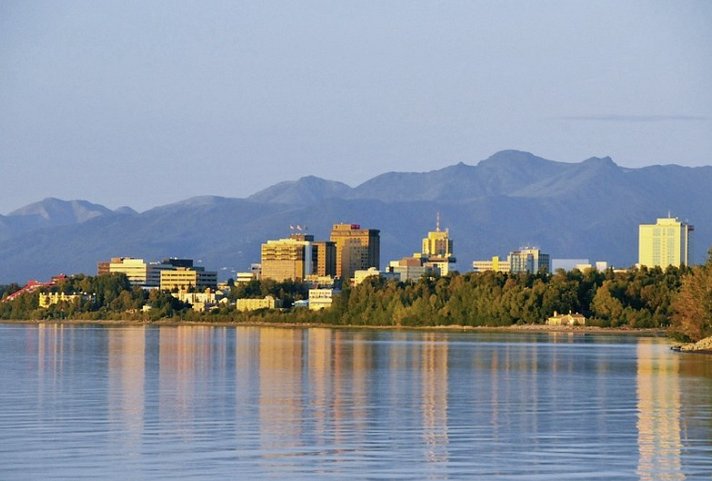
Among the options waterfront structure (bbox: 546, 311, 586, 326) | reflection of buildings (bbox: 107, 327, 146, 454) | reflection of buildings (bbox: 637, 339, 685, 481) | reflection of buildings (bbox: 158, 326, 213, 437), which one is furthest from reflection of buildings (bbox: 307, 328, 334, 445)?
waterfront structure (bbox: 546, 311, 586, 326)

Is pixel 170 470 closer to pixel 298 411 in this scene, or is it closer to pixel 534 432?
pixel 534 432

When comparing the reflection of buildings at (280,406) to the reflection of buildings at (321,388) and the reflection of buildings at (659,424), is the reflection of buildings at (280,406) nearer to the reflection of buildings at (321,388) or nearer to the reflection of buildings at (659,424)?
the reflection of buildings at (321,388)

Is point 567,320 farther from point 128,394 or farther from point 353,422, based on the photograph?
point 353,422

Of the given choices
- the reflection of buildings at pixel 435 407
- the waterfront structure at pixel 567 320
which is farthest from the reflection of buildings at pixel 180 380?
the waterfront structure at pixel 567 320

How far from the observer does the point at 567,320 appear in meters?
171

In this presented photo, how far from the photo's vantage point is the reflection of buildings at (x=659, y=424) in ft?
92.6

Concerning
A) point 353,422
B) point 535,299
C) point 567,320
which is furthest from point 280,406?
point 535,299

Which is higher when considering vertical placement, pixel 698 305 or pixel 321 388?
pixel 698 305

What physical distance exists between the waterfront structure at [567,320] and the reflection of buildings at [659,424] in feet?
343

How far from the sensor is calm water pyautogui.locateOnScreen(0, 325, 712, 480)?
92.8 feet

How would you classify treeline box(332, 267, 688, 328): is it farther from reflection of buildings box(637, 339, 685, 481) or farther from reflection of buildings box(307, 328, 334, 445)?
reflection of buildings box(637, 339, 685, 481)

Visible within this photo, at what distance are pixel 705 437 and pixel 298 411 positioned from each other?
36.4ft

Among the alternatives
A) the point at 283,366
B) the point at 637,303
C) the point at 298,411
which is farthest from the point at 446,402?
the point at 637,303

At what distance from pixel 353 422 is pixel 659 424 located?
6.87 m
